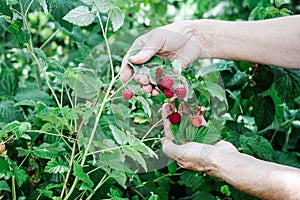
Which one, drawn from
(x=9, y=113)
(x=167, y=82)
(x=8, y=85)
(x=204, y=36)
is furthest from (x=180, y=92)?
(x=8, y=85)

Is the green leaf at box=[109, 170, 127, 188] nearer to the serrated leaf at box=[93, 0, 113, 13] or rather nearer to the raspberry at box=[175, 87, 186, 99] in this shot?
the raspberry at box=[175, 87, 186, 99]

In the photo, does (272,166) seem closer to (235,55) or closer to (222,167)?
(222,167)

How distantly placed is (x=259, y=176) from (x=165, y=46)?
1.28 feet

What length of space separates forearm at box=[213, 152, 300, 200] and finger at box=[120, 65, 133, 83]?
280mm

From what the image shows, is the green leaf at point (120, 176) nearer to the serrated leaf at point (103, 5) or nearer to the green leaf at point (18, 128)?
the green leaf at point (18, 128)

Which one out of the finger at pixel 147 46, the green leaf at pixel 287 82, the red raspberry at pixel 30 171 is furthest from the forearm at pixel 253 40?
the red raspberry at pixel 30 171

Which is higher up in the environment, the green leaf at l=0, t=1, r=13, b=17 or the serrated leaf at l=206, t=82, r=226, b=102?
the green leaf at l=0, t=1, r=13, b=17

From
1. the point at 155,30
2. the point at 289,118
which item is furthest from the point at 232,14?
the point at 155,30

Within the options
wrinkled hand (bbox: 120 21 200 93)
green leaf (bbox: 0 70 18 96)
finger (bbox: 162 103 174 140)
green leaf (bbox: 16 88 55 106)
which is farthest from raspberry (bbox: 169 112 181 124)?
green leaf (bbox: 0 70 18 96)

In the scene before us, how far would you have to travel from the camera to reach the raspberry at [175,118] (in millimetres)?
1378

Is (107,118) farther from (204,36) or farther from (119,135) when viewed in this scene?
(204,36)

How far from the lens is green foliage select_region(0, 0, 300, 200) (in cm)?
130

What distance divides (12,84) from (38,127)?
173 millimetres

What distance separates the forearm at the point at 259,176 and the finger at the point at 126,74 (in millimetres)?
280
